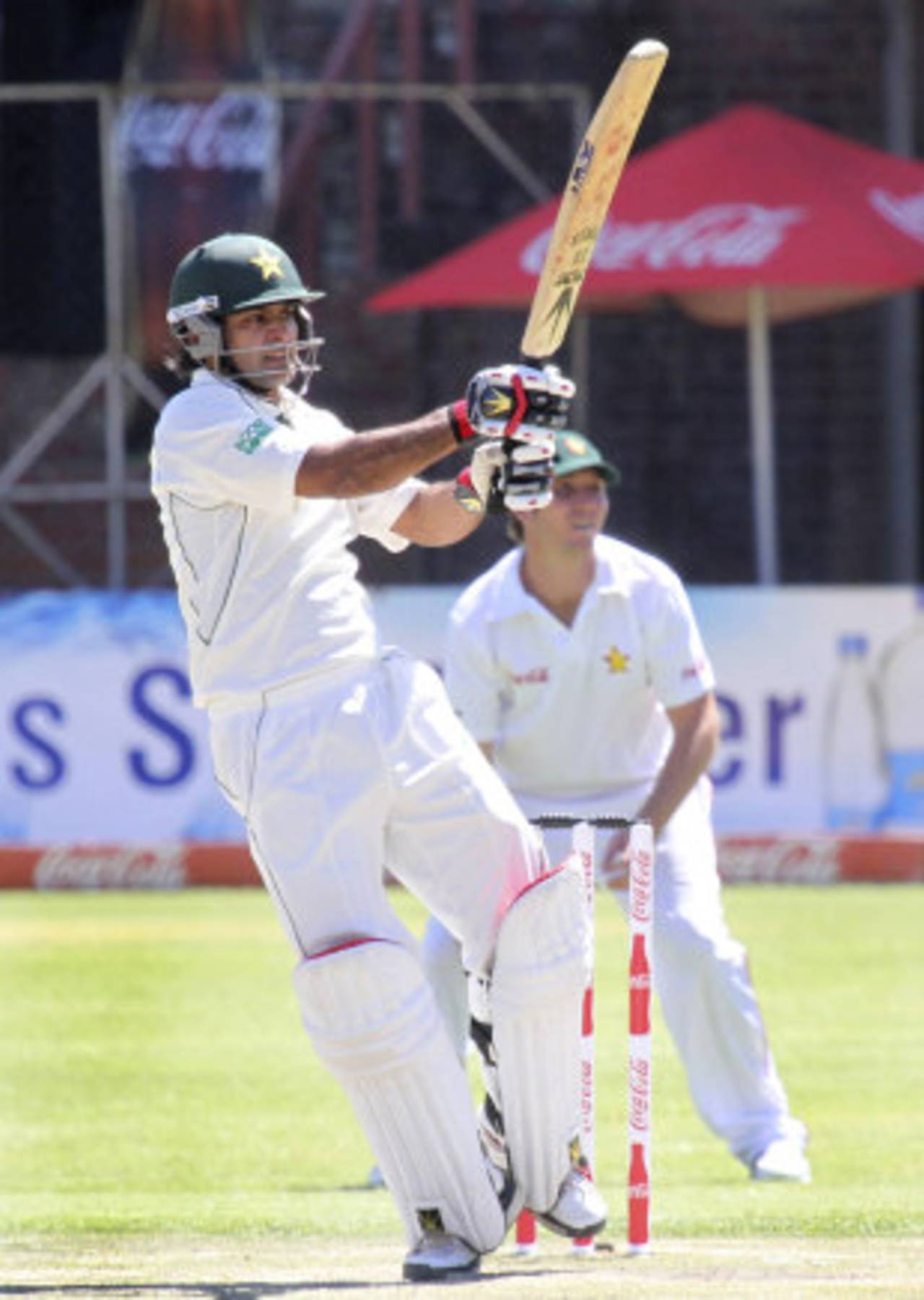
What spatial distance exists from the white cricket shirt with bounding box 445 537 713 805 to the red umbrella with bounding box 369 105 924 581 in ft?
20.1

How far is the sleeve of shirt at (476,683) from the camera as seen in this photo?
23.6 ft

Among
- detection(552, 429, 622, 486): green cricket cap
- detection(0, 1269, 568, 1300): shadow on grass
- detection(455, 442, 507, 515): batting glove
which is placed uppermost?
detection(455, 442, 507, 515): batting glove

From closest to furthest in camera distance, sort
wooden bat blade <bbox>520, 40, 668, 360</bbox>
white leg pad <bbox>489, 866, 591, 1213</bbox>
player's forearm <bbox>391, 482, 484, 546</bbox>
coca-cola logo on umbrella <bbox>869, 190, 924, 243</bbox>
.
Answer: white leg pad <bbox>489, 866, 591, 1213</bbox>
wooden bat blade <bbox>520, 40, 668, 360</bbox>
player's forearm <bbox>391, 482, 484, 546</bbox>
coca-cola logo on umbrella <bbox>869, 190, 924, 243</bbox>

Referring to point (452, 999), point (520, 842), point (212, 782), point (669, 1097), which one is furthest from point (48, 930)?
point (520, 842)

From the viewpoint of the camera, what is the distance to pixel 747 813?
12719mm

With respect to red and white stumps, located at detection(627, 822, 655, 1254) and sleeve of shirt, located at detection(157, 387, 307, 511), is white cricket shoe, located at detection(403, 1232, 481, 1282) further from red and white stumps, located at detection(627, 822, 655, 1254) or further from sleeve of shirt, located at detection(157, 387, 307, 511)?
Result: sleeve of shirt, located at detection(157, 387, 307, 511)

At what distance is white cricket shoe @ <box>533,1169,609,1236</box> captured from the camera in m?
5.37

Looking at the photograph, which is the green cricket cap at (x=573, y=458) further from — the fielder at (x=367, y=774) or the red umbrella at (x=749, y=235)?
the red umbrella at (x=749, y=235)

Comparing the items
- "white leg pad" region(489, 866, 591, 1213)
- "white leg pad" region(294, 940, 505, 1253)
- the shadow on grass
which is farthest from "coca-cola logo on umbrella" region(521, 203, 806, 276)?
the shadow on grass

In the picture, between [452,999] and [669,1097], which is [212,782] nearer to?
[669,1097]

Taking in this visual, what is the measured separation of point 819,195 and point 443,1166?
352 inches

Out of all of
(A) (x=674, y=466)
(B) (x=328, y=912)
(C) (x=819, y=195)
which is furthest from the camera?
(A) (x=674, y=466)

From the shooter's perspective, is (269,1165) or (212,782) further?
(212,782)

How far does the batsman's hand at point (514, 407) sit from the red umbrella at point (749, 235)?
8136 millimetres
